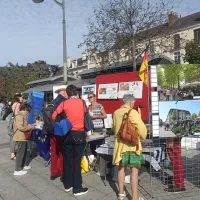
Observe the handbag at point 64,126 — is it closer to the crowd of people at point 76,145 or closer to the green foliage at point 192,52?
the crowd of people at point 76,145

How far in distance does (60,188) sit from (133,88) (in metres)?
4.04

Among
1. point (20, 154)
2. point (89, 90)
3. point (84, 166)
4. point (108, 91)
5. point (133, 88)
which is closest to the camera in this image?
point (84, 166)

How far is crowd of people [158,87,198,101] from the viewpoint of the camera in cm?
446

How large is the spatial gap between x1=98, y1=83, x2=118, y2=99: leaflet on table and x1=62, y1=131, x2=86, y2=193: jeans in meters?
4.26

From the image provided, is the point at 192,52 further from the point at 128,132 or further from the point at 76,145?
the point at 128,132

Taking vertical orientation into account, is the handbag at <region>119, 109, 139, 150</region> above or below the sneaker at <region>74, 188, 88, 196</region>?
above

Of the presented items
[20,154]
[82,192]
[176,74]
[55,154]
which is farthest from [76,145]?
[176,74]

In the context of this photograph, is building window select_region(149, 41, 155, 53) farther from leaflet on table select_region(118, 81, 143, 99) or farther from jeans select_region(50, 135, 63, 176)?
jeans select_region(50, 135, 63, 176)

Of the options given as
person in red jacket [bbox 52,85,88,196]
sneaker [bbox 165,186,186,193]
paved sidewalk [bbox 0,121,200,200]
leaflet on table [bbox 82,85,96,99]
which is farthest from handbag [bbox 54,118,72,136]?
leaflet on table [bbox 82,85,96,99]

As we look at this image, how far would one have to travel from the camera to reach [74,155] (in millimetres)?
4273

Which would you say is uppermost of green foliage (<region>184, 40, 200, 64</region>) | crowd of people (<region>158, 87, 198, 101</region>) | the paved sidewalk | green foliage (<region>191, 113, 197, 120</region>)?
green foliage (<region>184, 40, 200, 64</region>)

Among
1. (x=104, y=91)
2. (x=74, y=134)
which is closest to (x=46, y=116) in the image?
(x=74, y=134)

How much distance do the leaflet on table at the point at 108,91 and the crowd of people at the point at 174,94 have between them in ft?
12.8

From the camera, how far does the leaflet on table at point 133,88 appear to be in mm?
7650
